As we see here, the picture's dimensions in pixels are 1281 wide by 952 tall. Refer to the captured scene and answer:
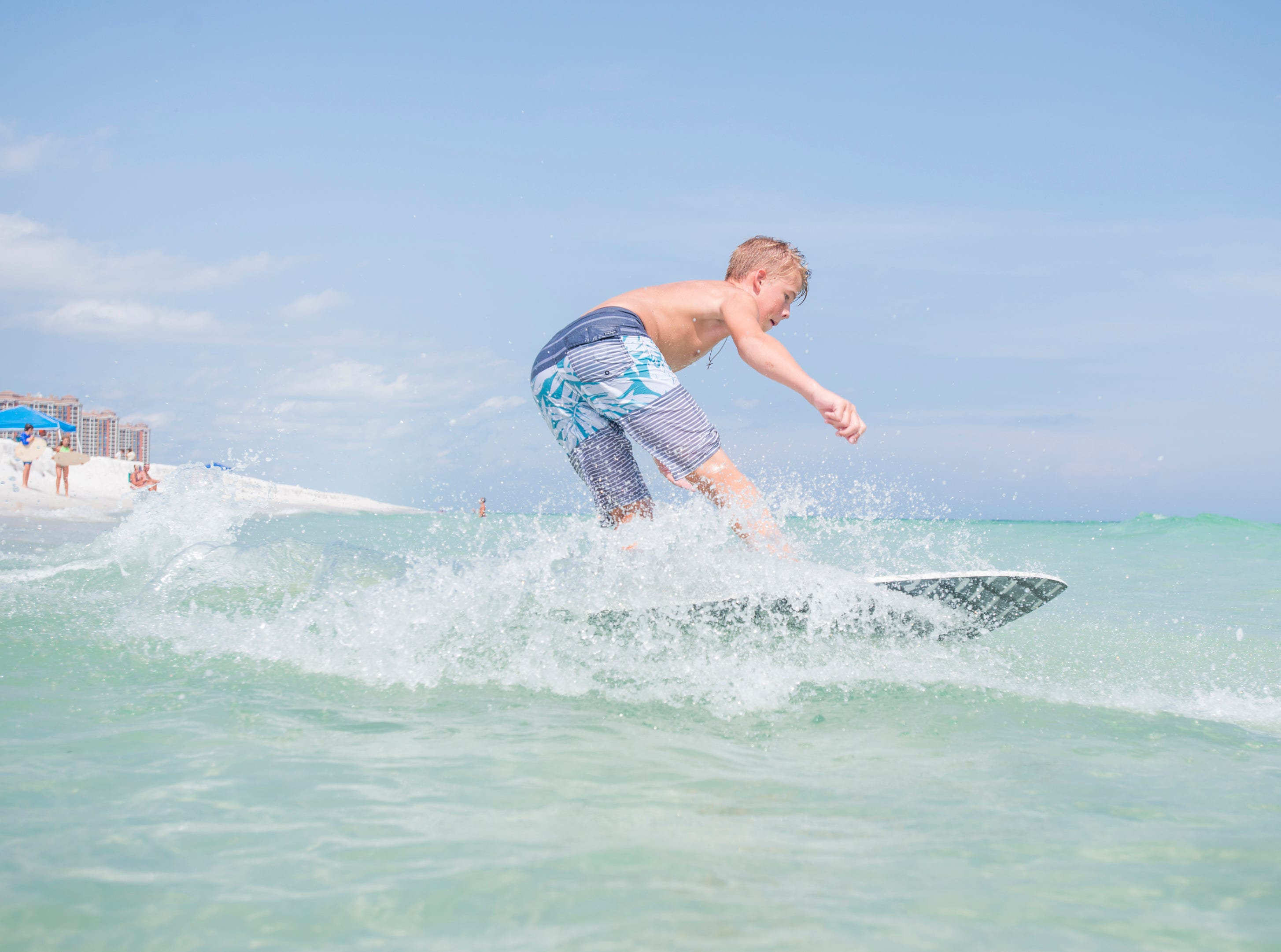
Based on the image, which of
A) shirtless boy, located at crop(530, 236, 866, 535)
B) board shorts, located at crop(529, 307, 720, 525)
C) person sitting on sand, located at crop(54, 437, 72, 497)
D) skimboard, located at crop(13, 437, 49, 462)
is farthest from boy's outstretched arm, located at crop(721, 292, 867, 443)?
skimboard, located at crop(13, 437, 49, 462)

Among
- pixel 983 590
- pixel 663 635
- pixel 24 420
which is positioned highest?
pixel 24 420

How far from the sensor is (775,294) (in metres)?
3.91

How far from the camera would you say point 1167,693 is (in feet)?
11.3

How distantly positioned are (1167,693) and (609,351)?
105 inches

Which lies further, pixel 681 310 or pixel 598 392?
pixel 681 310

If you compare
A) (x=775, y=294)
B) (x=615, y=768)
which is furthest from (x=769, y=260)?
(x=615, y=768)

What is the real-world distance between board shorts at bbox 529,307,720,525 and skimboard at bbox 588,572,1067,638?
0.62m

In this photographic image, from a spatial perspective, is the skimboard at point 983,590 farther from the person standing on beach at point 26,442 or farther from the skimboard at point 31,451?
the skimboard at point 31,451

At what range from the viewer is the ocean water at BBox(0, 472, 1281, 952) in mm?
1492

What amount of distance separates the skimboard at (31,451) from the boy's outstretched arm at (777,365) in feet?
84.1

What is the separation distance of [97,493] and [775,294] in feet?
90.4

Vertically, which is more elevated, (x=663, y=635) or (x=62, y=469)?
(x=62, y=469)

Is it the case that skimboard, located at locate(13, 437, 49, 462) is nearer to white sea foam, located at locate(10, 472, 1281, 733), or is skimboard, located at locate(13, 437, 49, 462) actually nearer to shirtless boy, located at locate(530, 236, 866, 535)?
white sea foam, located at locate(10, 472, 1281, 733)

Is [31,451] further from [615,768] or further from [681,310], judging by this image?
[615,768]
